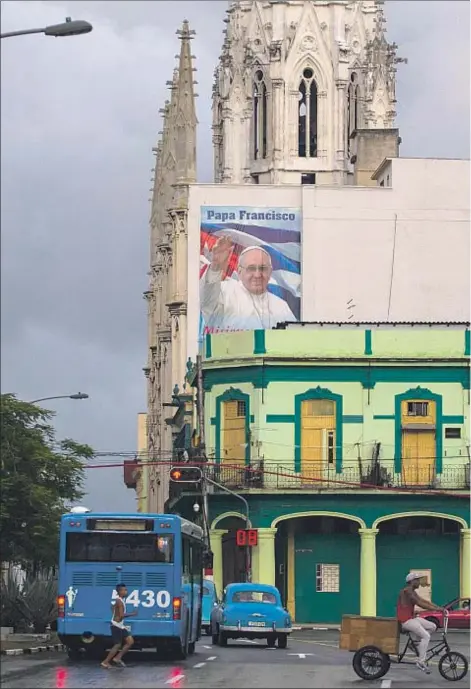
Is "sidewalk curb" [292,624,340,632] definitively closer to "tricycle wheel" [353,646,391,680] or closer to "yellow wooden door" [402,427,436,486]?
"yellow wooden door" [402,427,436,486]

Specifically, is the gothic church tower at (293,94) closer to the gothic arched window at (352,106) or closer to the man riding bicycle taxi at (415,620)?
the gothic arched window at (352,106)

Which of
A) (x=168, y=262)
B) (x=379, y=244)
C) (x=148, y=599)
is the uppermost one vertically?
(x=168, y=262)

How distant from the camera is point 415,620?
2895 cm

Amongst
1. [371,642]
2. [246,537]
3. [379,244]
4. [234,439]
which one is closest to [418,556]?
[246,537]

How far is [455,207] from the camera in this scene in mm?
83938

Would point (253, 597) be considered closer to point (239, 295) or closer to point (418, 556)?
point (418, 556)

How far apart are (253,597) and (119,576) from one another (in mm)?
10368

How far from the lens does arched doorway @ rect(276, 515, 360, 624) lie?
6341 centimetres

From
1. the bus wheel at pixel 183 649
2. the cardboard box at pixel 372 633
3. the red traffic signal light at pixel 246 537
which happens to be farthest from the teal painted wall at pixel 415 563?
the cardboard box at pixel 372 633

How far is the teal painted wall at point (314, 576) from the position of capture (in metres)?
63.4

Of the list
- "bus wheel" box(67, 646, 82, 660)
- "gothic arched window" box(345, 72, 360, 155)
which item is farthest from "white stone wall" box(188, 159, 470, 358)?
"bus wheel" box(67, 646, 82, 660)

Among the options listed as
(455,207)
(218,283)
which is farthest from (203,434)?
(455,207)

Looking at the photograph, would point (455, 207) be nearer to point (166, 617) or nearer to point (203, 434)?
point (203, 434)

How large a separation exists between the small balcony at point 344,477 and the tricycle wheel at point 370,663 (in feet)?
112
